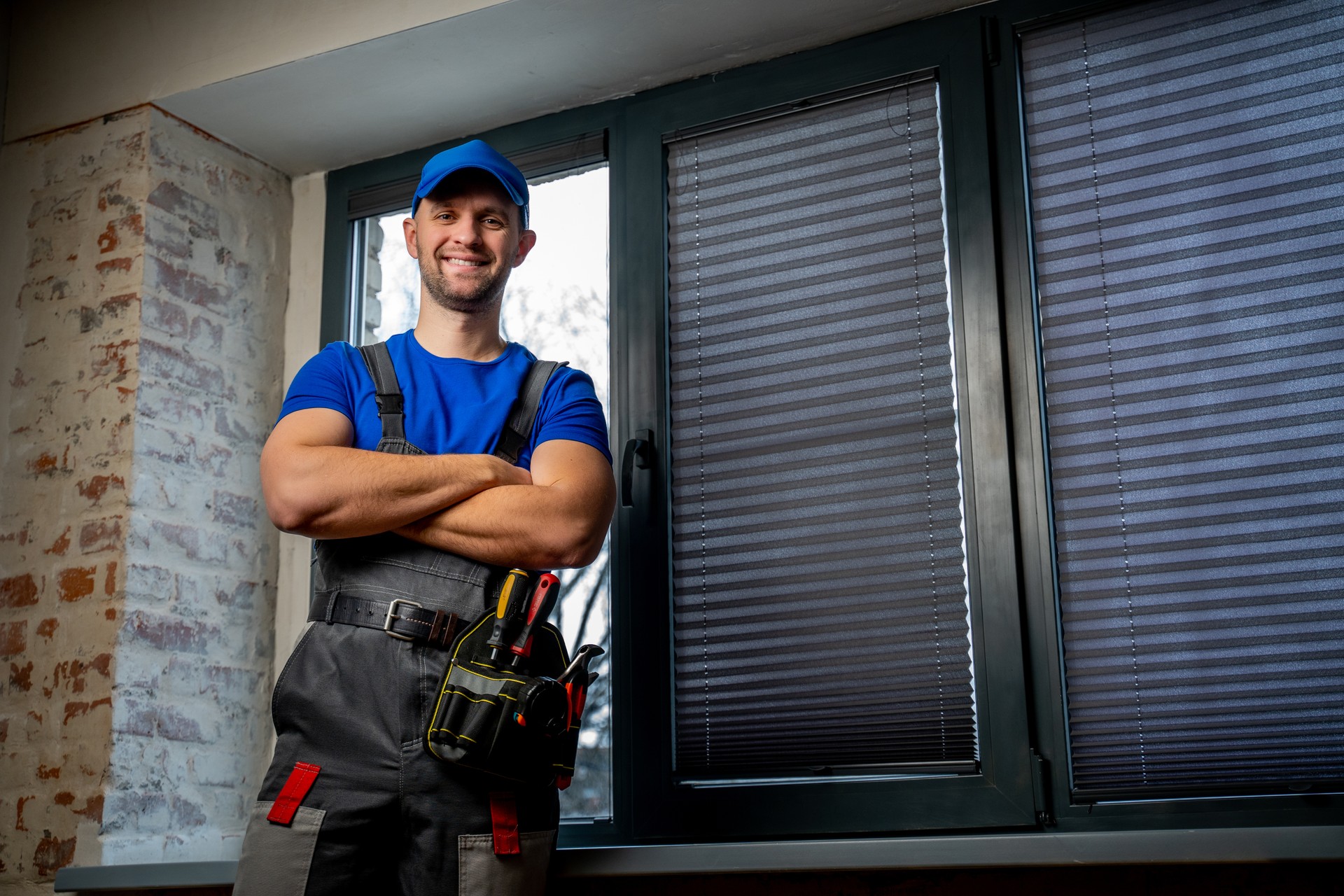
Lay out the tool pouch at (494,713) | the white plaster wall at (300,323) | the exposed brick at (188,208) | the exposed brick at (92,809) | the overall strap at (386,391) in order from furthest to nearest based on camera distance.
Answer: the white plaster wall at (300,323)
the exposed brick at (188,208)
the exposed brick at (92,809)
the overall strap at (386,391)
the tool pouch at (494,713)

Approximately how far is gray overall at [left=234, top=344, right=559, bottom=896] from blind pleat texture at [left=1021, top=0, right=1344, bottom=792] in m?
1.09

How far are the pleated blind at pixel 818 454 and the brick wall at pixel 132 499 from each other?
1110 millimetres

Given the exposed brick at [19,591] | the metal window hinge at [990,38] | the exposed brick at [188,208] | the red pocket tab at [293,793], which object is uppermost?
the metal window hinge at [990,38]

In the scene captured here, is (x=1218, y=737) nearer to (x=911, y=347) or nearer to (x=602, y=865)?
(x=911, y=347)

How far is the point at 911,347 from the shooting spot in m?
2.53

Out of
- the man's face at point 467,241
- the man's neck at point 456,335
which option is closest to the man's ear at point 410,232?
the man's face at point 467,241

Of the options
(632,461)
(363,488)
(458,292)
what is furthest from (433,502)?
(632,461)

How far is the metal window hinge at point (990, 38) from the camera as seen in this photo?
8.45ft

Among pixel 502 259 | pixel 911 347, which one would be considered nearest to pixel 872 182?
pixel 911 347

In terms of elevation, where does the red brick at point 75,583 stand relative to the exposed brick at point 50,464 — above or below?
below

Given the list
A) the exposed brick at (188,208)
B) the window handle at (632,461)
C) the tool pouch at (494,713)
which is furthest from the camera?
the exposed brick at (188,208)

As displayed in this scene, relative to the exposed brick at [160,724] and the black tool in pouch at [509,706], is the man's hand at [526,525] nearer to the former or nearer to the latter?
the black tool in pouch at [509,706]

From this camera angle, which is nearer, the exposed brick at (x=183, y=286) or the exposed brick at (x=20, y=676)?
the exposed brick at (x=20, y=676)

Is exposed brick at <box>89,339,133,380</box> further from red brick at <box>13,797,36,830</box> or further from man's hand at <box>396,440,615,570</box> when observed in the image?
man's hand at <box>396,440,615,570</box>
